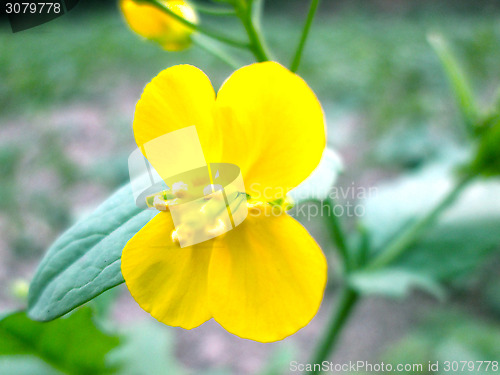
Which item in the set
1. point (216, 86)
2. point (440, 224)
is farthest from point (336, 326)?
point (216, 86)

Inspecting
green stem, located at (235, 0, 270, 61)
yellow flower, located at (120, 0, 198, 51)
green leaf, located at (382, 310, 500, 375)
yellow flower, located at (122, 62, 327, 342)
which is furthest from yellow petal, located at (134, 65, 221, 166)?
green leaf, located at (382, 310, 500, 375)

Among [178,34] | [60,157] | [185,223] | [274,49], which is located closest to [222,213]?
[185,223]

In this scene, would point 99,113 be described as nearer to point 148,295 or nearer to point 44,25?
point 44,25

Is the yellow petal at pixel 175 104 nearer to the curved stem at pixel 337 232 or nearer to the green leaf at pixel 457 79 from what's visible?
the curved stem at pixel 337 232

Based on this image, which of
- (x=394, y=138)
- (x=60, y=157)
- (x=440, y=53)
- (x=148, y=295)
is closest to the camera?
(x=148, y=295)

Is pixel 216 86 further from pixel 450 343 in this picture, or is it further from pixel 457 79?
pixel 450 343

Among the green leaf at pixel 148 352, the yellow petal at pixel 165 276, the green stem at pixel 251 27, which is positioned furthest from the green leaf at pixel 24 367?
the green stem at pixel 251 27

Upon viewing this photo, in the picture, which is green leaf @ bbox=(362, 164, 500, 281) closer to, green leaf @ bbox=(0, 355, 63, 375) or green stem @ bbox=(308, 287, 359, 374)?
green stem @ bbox=(308, 287, 359, 374)
